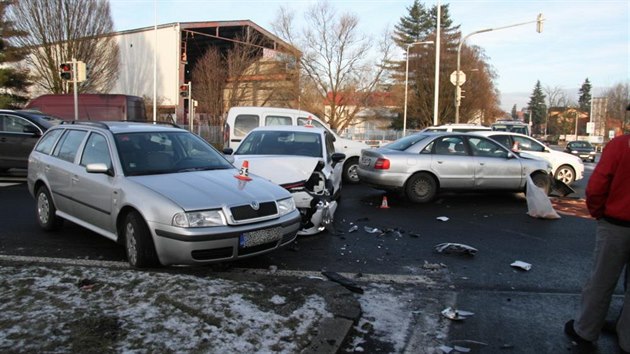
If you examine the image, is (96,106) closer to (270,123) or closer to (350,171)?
(270,123)

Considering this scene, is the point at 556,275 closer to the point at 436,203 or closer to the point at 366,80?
the point at 436,203

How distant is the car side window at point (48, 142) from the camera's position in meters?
7.15

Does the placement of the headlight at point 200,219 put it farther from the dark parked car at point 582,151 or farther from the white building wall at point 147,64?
the white building wall at point 147,64

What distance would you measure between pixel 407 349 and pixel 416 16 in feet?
225

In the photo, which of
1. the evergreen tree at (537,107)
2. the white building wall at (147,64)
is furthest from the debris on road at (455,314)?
the evergreen tree at (537,107)

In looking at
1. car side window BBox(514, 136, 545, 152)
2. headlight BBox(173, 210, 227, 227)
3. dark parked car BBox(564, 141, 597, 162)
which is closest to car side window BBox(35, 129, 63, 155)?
headlight BBox(173, 210, 227, 227)

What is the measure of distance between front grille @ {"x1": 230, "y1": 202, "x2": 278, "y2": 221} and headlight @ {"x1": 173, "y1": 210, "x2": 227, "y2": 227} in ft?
0.47

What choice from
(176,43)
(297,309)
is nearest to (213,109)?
(176,43)

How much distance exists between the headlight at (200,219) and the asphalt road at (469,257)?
90 centimetres

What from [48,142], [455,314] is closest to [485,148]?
[455,314]

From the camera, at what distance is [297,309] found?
13.6 feet

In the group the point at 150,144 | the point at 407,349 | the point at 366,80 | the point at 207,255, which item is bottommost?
the point at 407,349

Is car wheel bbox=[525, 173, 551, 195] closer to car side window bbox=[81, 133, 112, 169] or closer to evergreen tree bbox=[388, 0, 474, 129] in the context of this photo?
car side window bbox=[81, 133, 112, 169]

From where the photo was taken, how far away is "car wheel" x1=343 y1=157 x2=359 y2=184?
14.2m
